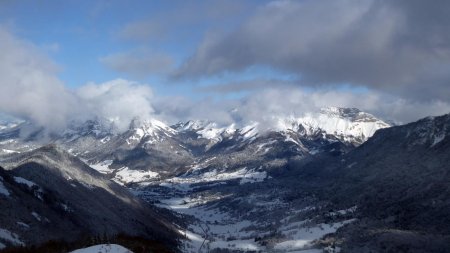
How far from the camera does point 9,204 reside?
132 metres

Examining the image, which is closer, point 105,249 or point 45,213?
point 105,249

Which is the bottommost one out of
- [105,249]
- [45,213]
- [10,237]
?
[105,249]

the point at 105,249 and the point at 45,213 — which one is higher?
the point at 45,213

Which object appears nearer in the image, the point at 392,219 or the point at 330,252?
the point at 330,252

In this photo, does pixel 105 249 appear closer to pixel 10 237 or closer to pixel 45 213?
pixel 10 237

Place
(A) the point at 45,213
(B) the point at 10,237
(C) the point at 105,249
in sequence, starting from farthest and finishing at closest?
(A) the point at 45,213 → (B) the point at 10,237 → (C) the point at 105,249

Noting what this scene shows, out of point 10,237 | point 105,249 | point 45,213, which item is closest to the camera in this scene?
point 105,249

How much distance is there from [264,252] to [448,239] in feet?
214

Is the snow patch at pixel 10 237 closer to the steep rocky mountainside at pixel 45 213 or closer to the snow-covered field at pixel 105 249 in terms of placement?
the steep rocky mountainside at pixel 45 213

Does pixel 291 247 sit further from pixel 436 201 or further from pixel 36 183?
pixel 36 183

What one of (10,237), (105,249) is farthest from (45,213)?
(105,249)

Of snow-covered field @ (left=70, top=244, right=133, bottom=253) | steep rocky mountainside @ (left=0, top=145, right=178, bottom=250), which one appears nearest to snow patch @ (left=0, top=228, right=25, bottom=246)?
steep rocky mountainside @ (left=0, top=145, right=178, bottom=250)

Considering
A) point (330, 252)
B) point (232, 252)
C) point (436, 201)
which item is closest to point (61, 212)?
point (232, 252)

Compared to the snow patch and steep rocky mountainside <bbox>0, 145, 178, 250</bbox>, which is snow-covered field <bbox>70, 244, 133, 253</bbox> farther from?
the snow patch
